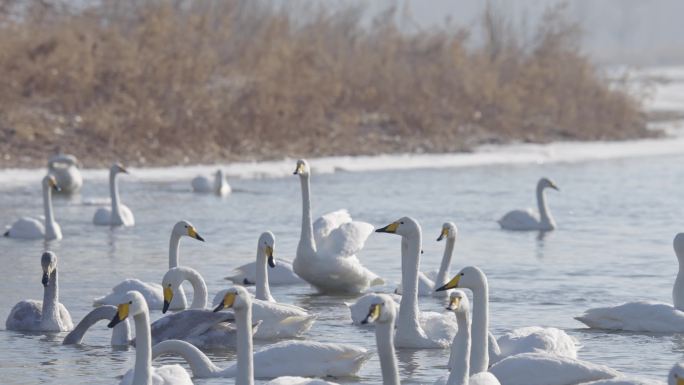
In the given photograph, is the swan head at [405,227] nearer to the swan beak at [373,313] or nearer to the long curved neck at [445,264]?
the long curved neck at [445,264]

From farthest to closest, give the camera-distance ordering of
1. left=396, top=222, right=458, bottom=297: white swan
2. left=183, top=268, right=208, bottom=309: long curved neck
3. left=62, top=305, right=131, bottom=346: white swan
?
1. left=396, top=222, right=458, bottom=297: white swan
2. left=183, top=268, right=208, bottom=309: long curved neck
3. left=62, top=305, right=131, bottom=346: white swan

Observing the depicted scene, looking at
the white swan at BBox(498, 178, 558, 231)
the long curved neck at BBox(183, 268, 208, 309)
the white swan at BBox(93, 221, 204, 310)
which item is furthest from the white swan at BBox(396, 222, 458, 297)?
the white swan at BBox(498, 178, 558, 231)

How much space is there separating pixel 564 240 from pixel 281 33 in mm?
15376

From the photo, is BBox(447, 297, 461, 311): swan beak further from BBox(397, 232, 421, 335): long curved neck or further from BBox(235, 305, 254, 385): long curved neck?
BBox(397, 232, 421, 335): long curved neck

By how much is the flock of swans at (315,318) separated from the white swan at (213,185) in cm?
679

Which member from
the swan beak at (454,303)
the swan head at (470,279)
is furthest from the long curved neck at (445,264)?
the swan beak at (454,303)

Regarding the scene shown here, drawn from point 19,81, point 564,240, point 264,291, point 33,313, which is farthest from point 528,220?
point 19,81

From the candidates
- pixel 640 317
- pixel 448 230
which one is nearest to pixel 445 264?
pixel 448 230

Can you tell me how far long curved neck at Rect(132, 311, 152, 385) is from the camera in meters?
6.38

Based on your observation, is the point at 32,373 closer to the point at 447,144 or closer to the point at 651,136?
the point at 447,144

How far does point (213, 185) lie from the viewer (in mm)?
18750

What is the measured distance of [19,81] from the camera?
23.5 m

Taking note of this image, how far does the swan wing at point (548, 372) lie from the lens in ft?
23.1

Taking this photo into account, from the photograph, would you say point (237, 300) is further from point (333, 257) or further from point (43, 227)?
point (43, 227)
